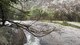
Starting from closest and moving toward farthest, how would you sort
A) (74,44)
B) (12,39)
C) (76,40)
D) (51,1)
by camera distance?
(12,39) < (74,44) < (76,40) < (51,1)

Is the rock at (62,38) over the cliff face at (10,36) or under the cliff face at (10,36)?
under

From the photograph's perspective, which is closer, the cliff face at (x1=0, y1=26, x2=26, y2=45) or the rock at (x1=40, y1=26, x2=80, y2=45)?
the cliff face at (x1=0, y1=26, x2=26, y2=45)

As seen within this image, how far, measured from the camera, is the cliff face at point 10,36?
4059 mm

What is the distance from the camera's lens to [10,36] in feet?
14.6

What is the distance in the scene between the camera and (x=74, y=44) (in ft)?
21.3

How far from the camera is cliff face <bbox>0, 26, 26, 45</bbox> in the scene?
160 inches

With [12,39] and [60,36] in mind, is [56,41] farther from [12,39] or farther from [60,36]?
[12,39]

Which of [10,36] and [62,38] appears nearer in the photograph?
[10,36]

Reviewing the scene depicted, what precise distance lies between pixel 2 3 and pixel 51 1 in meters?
6.48

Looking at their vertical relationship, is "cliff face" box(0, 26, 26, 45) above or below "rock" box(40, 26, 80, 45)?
above

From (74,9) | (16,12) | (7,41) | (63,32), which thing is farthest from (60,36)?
(74,9)

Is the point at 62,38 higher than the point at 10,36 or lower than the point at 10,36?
lower

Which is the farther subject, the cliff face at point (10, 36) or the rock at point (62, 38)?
the rock at point (62, 38)

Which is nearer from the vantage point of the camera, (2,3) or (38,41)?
(2,3)
